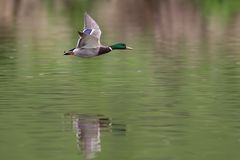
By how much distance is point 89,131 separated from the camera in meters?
15.4

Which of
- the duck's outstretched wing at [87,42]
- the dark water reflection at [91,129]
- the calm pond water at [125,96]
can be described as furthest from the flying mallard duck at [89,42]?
the dark water reflection at [91,129]

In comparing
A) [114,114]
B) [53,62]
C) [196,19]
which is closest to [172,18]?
[196,19]

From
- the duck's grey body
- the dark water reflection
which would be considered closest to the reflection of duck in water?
the dark water reflection

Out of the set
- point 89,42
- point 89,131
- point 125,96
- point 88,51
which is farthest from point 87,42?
point 89,131

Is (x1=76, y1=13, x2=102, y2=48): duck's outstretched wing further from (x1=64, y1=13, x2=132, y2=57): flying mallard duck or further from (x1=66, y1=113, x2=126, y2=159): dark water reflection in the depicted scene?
(x1=66, y1=113, x2=126, y2=159): dark water reflection

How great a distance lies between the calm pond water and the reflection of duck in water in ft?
0.04

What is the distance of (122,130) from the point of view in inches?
607

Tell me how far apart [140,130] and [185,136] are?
76cm

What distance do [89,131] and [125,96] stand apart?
3197 mm

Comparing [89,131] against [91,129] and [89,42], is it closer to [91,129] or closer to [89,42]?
[91,129]

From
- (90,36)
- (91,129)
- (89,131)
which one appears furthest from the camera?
(90,36)

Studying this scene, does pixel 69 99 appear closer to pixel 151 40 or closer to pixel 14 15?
pixel 151 40

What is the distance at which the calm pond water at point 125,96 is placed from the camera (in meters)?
14.3

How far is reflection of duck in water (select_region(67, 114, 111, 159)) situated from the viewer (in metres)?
14.2
